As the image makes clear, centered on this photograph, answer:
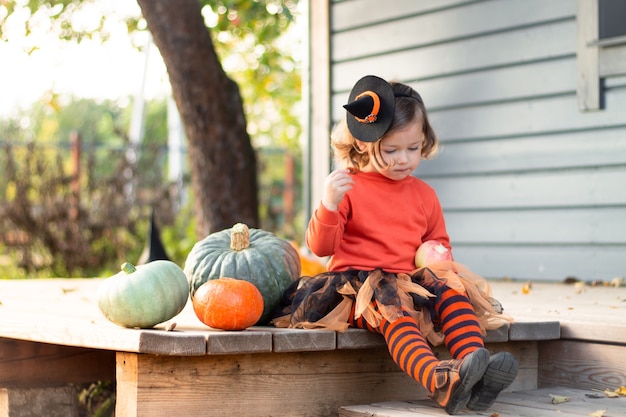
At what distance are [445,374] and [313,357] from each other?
1.59 ft

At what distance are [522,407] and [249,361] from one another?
85 centimetres

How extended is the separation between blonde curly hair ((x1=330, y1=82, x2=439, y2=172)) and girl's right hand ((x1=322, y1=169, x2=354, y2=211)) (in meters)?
0.21

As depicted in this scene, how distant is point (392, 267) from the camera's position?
3125mm

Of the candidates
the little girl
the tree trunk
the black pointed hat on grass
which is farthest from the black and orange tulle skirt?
the tree trunk

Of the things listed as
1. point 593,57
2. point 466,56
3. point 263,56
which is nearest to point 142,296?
point 593,57

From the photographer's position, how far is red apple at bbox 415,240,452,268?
10.2ft

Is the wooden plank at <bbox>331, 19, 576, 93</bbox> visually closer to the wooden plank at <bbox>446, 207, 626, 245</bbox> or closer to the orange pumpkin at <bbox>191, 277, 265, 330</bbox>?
the wooden plank at <bbox>446, 207, 626, 245</bbox>

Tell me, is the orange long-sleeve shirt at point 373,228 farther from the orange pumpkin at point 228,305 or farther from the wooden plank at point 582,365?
the wooden plank at point 582,365

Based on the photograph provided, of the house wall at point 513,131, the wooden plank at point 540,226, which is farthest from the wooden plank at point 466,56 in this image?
the wooden plank at point 540,226

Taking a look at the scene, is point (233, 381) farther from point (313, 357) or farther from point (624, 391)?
point (624, 391)

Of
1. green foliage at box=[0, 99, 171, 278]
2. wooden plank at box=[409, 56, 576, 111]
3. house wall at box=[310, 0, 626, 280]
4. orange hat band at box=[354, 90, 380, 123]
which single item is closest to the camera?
orange hat band at box=[354, 90, 380, 123]

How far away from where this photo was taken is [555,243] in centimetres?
538

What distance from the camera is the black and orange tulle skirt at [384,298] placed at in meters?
2.83

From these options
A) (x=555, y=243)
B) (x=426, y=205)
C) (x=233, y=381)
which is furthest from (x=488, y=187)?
(x=233, y=381)
